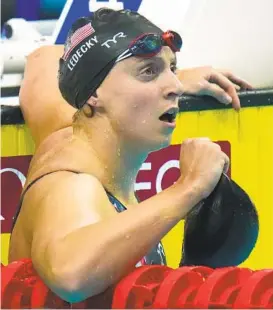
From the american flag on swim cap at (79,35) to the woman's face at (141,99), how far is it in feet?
0.28

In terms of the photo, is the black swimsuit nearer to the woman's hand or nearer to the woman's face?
the woman's face

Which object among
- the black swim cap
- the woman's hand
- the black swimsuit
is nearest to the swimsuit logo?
Answer: the black swim cap

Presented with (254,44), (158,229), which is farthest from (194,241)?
(254,44)

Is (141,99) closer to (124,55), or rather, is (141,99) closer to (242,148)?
(124,55)

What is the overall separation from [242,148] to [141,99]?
21.7 inches

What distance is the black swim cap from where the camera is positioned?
1.76 meters

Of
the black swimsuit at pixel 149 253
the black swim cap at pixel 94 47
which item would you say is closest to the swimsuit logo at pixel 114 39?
the black swim cap at pixel 94 47

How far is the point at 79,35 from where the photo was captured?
5.91 feet

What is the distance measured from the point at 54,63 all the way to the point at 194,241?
63 cm

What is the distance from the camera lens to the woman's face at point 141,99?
175 centimetres

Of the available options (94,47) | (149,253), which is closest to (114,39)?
(94,47)

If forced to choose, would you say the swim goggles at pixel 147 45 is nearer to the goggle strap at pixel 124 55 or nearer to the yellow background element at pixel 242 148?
the goggle strap at pixel 124 55

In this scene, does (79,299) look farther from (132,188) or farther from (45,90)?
(45,90)

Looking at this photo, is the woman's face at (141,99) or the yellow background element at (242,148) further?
the yellow background element at (242,148)
